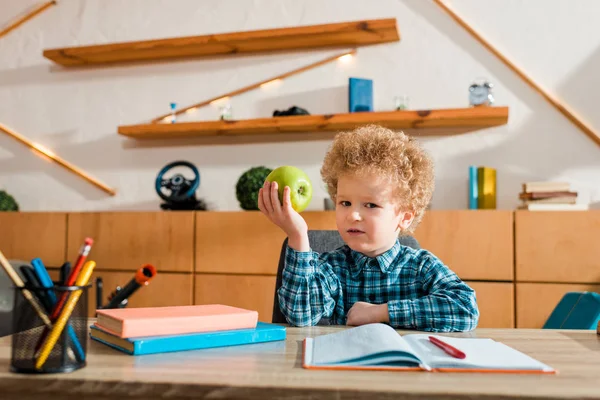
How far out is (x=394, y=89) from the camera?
Answer: 10.4 feet

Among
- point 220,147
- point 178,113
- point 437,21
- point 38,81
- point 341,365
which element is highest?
point 437,21

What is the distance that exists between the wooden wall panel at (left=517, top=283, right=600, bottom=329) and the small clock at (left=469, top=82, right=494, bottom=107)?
941 mm

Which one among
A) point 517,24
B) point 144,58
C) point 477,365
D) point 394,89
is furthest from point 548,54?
point 477,365

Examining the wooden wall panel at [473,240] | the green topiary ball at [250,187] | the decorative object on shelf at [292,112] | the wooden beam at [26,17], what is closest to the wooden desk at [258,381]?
the wooden wall panel at [473,240]

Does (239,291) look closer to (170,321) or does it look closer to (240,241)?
(240,241)

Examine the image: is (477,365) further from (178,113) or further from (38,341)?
(178,113)

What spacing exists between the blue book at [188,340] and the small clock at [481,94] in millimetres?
2281

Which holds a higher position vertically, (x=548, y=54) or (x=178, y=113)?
(x=548, y=54)

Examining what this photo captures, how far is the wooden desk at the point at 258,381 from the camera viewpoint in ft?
2.02

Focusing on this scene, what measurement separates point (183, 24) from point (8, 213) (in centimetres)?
155

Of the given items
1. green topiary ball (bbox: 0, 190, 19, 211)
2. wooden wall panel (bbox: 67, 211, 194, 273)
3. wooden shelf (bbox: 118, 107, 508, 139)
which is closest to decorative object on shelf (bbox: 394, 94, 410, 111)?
wooden shelf (bbox: 118, 107, 508, 139)

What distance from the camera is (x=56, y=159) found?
360cm

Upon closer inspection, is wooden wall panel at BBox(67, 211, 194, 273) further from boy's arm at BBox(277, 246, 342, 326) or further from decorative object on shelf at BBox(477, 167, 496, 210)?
boy's arm at BBox(277, 246, 342, 326)

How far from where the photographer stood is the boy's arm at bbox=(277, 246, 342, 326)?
1200mm
